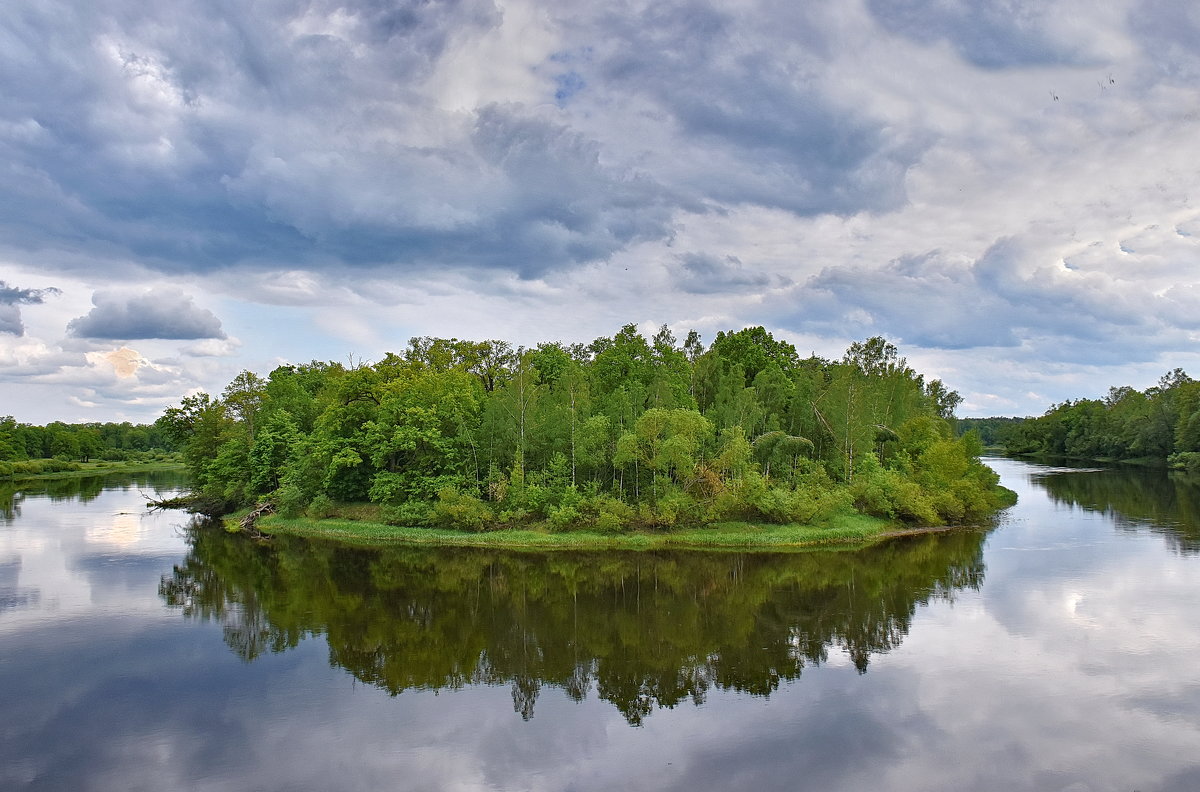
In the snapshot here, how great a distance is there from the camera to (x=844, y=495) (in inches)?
1565

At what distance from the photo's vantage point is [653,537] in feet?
121

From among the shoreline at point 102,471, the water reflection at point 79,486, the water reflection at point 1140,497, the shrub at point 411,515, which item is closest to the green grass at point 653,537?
the shrub at point 411,515

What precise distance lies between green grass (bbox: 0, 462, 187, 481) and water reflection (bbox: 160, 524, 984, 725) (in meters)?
66.3

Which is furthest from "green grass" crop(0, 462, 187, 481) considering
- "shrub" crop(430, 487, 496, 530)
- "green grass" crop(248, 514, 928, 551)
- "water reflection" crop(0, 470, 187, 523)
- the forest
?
"shrub" crop(430, 487, 496, 530)

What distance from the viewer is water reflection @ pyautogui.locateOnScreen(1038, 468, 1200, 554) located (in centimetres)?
3983

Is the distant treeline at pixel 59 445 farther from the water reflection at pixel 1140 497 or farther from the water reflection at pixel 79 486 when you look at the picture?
the water reflection at pixel 1140 497

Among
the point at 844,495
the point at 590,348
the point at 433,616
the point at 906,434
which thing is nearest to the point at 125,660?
the point at 433,616

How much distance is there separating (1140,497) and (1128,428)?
51165 millimetres

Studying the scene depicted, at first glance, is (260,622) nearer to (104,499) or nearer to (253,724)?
(253,724)

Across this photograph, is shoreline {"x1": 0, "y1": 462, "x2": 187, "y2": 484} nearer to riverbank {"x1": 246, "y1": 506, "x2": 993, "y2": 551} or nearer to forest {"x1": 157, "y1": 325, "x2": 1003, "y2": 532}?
forest {"x1": 157, "y1": 325, "x2": 1003, "y2": 532}

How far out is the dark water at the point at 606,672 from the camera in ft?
44.0

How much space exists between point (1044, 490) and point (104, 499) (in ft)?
265

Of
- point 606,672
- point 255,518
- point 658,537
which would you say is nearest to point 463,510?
point 658,537

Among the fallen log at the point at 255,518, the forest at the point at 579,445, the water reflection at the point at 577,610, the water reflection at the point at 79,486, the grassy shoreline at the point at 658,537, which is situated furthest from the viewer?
the water reflection at the point at 79,486
